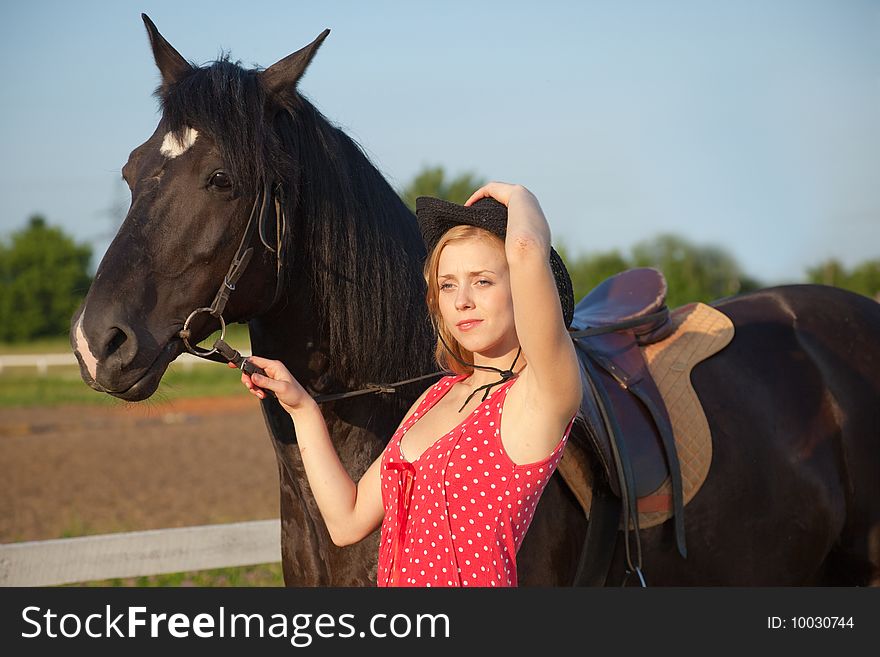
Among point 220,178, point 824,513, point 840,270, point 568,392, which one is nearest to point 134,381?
point 220,178

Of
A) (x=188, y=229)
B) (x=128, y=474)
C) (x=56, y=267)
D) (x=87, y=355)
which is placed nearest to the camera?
(x=87, y=355)

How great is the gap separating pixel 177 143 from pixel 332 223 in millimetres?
473

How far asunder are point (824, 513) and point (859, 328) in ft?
2.89

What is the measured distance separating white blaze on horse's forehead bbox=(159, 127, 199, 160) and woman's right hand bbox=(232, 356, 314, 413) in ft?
2.20

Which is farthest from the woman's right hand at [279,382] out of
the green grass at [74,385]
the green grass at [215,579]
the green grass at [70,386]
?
the green grass at [70,386]

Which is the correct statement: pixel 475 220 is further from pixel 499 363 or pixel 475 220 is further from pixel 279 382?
pixel 279 382

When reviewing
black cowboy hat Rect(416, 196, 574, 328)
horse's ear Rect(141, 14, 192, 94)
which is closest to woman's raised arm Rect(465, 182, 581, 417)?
black cowboy hat Rect(416, 196, 574, 328)

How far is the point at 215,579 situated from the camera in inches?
222

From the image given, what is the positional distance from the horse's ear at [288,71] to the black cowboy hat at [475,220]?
0.65 meters

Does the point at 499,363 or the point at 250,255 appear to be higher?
the point at 250,255

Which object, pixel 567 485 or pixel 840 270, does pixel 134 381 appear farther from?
pixel 840 270

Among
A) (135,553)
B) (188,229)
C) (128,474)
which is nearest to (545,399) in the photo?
(188,229)

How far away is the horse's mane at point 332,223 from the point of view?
235 cm

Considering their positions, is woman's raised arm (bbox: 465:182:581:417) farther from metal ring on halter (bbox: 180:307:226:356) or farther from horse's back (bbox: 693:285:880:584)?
horse's back (bbox: 693:285:880:584)
